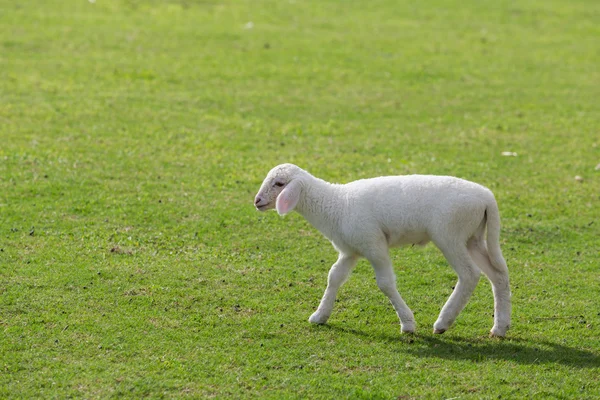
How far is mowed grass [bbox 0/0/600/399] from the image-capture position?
756 cm

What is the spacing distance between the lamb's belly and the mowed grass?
802 mm

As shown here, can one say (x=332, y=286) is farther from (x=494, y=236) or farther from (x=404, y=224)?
(x=494, y=236)

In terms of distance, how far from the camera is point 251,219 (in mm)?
11414

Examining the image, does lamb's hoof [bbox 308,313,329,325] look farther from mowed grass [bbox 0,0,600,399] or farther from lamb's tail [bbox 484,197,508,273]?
lamb's tail [bbox 484,197,508,273]

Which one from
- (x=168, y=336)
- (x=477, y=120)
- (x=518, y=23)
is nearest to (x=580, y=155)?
(x=477, y=120)

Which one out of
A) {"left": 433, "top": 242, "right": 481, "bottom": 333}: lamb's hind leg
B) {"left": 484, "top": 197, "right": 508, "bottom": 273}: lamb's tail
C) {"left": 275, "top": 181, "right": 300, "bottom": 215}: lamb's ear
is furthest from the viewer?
{"left": 275, "top": 181, "right": 300, "bottom": 215}: lamb's ear

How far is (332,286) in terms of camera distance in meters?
8.49

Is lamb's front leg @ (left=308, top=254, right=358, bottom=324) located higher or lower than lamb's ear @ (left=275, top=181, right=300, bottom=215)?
lower

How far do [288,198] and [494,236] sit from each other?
189 cm

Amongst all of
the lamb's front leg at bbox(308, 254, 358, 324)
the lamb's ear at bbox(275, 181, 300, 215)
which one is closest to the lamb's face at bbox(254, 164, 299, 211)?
the lamb's ear at bbox(275, 181, 300, 215)

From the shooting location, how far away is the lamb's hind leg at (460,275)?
7977 mm

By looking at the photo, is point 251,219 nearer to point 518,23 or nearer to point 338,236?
point 338,236

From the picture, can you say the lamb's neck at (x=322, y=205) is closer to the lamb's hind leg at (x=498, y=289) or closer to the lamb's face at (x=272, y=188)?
the lamb's face at (x=272, y=188)

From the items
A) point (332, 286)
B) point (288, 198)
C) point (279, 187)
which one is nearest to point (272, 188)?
point (279, 187)
